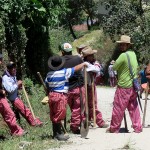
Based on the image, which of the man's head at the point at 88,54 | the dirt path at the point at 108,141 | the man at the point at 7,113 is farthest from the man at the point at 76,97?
the man at the point at 7,113

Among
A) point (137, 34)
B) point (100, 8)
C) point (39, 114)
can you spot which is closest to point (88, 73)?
point (39, 114)

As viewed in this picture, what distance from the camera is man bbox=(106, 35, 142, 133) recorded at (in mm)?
8914

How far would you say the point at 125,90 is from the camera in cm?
898

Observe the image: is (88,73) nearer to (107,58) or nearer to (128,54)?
(128,54)

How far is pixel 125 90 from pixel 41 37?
956cm

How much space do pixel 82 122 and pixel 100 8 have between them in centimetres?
4311

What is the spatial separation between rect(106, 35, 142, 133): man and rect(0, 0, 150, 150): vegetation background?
1.44 metres

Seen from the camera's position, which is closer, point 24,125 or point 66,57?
point 66,57

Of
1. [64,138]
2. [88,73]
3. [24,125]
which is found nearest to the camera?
[64,138]

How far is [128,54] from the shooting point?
888 cm

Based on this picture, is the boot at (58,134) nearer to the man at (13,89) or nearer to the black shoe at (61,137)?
the black shoe at (61,137)

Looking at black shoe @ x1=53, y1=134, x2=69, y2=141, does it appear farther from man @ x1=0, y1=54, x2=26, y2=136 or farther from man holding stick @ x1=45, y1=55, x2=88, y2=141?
man @ x1=0, y1=54, x2=26, y2=136

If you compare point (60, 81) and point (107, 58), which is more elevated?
point (60, 81)

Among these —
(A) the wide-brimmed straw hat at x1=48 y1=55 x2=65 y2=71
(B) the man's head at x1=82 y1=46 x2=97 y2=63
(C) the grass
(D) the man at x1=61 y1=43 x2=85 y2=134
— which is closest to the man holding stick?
(A) the wide-brimmed straw hat at x1=48 y1=55 x2=65 y2=71
